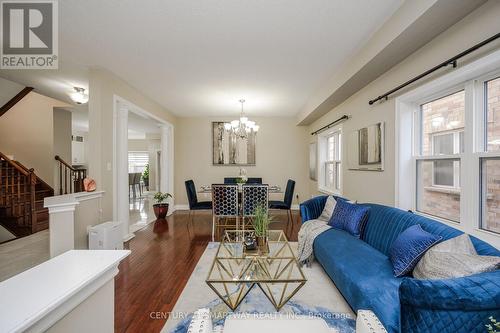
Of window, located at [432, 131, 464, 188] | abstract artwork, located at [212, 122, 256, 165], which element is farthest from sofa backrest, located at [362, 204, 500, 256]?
abstract artwork, located at [212, 122, 256, 165]

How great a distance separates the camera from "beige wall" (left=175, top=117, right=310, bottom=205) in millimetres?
6410

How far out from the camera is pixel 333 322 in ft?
6.01

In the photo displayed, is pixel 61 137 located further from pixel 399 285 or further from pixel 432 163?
pixel 432 163

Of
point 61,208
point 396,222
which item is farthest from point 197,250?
point 396,222

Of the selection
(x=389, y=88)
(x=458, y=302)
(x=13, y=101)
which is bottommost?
(x=458, y=302)

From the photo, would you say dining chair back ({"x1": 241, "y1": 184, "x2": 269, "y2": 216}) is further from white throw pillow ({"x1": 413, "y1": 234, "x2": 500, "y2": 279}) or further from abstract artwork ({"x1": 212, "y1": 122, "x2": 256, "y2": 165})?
white throw pillow ({"x1": 413, "y1": 234, "x2": 500, "y2": 279})

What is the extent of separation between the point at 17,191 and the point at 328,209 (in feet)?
17.6

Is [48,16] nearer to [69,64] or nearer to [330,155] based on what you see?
[69,64]

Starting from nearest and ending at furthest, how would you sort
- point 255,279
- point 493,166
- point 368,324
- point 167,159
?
point 368,324, point 493,166, point 255,279, point 167,159

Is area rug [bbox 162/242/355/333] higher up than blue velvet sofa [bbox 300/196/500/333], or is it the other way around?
blue velvet sofa [bbox 300/196/500/333]

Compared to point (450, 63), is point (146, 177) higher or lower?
lower

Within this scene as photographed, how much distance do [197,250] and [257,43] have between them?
116 inches

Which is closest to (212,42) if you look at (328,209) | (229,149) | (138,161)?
(328,209)

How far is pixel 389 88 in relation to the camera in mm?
2652
